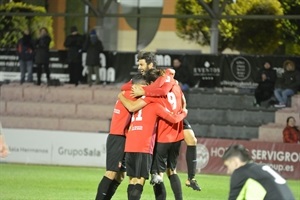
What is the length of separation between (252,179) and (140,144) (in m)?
3.83

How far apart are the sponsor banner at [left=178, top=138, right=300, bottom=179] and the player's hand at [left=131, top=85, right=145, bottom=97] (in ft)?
37.5

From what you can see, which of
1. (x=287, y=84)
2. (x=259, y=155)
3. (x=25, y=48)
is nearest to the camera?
(x=259, y=155)

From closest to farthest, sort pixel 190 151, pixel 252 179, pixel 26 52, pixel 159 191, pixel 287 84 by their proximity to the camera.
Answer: pixel 252 179 < pixel 159 191 < pixel 190 151 < pixel 287 84 < pixel 26 52

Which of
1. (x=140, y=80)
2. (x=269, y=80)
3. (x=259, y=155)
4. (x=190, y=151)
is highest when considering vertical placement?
(x=140, y=80)

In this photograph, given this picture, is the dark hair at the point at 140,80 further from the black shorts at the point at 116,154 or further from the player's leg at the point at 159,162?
the player's leg at the point at 159,162

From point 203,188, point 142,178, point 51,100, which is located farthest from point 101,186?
point 51,100

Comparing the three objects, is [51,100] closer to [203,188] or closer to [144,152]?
[203,188]

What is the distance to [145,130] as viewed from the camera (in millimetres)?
12453

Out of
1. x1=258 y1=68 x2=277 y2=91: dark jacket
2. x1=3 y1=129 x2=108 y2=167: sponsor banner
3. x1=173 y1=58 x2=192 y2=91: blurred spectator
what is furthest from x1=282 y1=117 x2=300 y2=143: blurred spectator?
x1=173 y1=58 x2=192 y2=91: blurred spectator

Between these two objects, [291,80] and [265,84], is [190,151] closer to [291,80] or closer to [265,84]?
[291,80]

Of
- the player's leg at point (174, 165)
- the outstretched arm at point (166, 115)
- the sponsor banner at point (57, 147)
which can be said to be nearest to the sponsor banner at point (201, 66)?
the sponsor banner at point (57, 147)

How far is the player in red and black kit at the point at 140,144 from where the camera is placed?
40.6 ft

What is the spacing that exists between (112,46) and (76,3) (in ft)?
6.67

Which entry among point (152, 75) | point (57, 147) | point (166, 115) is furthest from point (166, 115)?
point (57, 147)
